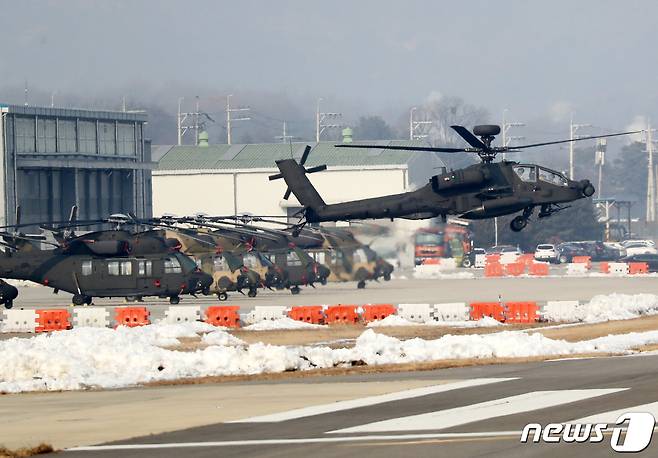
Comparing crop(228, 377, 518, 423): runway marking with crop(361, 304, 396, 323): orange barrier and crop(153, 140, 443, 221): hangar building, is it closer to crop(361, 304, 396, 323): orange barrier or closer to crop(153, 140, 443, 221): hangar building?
crop(361, 304, 396, 323): orange barrier

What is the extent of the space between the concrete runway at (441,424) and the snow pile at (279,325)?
18574mm

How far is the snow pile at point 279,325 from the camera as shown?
45875mm

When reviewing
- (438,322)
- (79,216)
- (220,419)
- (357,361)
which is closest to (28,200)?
(79,216)

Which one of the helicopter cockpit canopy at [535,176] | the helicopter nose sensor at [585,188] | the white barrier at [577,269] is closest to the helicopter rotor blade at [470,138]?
the helicopter cockpit canopy at [535,176]

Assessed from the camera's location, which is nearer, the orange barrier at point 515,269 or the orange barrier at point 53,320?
the orange barrier at point 53,320

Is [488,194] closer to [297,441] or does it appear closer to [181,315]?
[181,315]

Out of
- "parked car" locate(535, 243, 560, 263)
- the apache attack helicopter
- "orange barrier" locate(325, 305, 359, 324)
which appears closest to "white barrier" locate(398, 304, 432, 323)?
"orange barrier" locate(325, 305, 359, 324)

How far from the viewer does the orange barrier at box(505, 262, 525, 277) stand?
93438mm

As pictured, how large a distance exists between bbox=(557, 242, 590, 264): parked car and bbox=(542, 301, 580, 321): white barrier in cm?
7014

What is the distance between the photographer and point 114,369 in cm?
3009

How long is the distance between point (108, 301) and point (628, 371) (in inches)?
1672

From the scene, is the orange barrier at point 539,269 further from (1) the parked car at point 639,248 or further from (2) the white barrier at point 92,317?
(2) the white barrier at point 92,317

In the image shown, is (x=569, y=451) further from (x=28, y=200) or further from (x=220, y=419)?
(x=28, y=200)

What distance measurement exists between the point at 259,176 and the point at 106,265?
6571 centimetres
